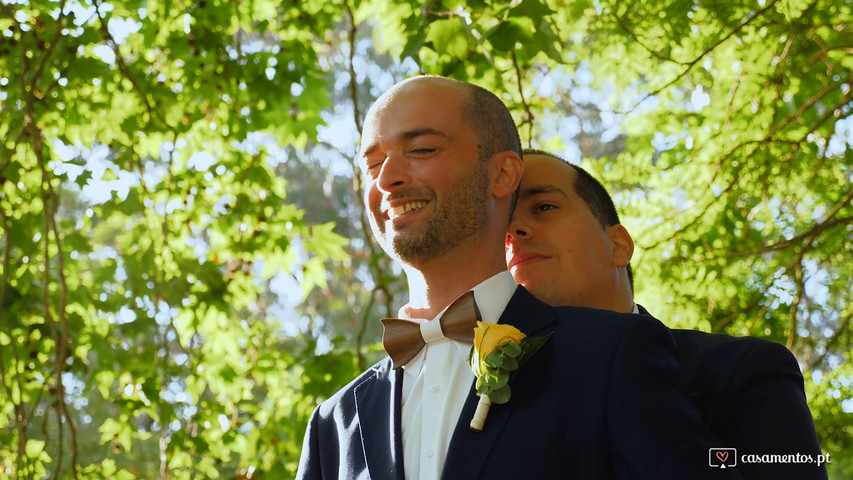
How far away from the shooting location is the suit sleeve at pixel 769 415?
1846mm

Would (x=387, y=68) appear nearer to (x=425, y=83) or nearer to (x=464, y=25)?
(x=464, y=25)

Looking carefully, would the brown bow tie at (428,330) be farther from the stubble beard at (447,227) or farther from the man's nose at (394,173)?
the man's nose at (394,173)

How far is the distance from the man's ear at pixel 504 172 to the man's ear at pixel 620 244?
0.70 m

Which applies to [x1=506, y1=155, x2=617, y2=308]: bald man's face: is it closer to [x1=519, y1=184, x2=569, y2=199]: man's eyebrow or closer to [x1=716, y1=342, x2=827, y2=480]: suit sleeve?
[x1=519, y1=184, x2=569, y2=199]: man's eyebrow

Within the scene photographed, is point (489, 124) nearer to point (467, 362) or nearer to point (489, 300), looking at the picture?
point (489, 300)

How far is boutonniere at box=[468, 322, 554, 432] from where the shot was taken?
5.27 ft

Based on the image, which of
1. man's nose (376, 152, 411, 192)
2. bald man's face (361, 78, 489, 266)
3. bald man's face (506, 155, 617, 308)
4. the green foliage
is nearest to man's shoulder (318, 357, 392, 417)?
bald man's face (361, 78, 489, 266)

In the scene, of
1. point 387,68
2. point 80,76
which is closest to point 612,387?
point 80,76

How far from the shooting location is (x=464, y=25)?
3.35 meters

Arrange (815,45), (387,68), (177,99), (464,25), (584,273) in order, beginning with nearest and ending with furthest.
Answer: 1. (584,273)
2. (464,25)
3. (815,45)
4. (177,99)
5. (387,68)

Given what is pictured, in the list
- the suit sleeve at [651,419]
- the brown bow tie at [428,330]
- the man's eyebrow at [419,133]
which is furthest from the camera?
the man's eyebrow at [419,133]

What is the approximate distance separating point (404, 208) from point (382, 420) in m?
0.44

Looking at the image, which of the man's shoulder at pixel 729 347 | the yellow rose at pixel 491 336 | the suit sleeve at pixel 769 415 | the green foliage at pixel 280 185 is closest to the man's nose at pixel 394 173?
the yellow rose at pixel 491 336

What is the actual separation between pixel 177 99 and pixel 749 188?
10.2ft
